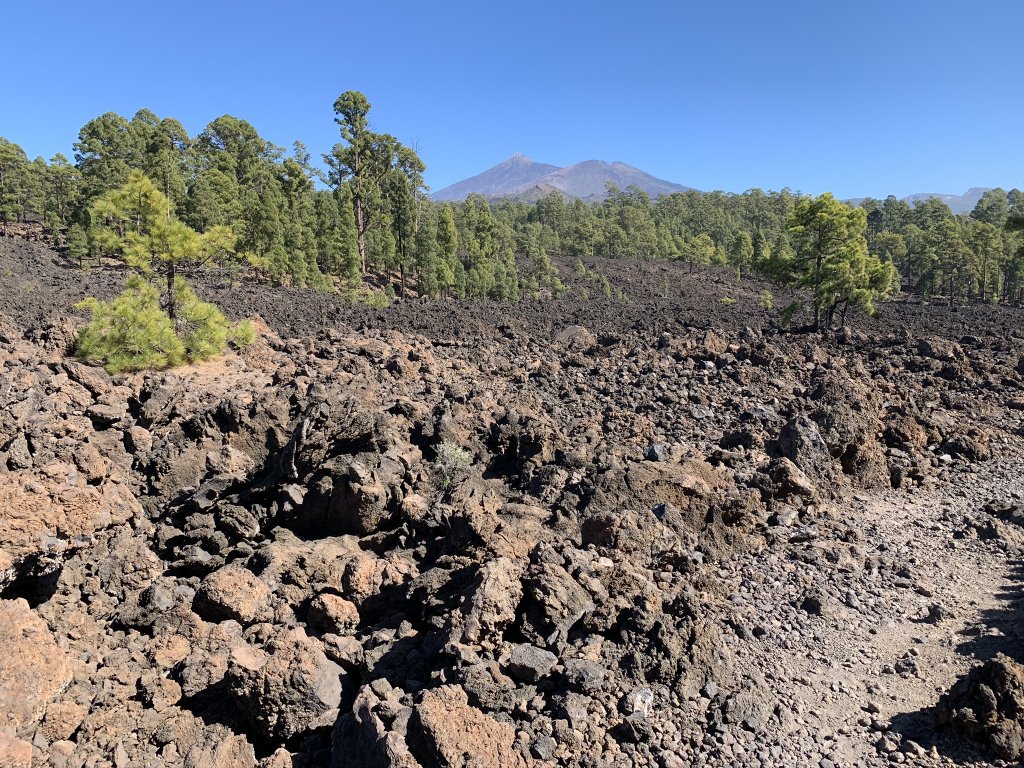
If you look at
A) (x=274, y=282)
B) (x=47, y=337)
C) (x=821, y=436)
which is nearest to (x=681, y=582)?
(x=821, y=436)

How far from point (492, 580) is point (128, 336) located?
1409 centimetres

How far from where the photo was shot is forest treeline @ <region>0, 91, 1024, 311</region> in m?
28.2

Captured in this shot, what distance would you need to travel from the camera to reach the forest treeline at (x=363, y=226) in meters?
28.2

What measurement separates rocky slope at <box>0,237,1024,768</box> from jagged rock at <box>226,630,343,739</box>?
17mm

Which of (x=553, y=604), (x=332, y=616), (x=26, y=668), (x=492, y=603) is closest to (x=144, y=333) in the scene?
(x=26, y=668)

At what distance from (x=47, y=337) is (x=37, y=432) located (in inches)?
407

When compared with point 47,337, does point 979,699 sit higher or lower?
lower

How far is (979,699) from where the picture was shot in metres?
4.88

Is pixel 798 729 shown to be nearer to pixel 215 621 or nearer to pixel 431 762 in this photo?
pixel 431 762

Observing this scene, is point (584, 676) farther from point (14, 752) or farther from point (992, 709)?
point (14, 752)

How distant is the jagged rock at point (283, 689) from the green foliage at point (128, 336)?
13180mm

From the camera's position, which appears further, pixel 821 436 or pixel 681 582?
pixel 821 436

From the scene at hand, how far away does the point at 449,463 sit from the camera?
9.55 metres

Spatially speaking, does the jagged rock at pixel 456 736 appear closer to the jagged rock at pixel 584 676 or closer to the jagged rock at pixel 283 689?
the jagged rock at pixel 584 676
